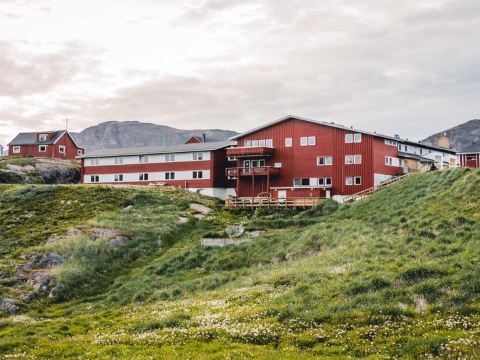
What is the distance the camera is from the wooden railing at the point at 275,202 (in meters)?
57.9

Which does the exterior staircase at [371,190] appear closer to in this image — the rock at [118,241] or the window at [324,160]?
the window at [324,160]

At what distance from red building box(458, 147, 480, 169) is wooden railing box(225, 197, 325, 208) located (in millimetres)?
27164

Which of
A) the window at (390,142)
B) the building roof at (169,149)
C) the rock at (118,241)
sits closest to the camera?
the rock at (118,241)

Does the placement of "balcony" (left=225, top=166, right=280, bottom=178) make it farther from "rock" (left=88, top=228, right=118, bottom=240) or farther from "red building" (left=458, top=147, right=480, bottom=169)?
"red building" (left=458, top=147, right=480, bottom=169)

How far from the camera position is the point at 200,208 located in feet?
199

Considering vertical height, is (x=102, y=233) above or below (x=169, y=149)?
below

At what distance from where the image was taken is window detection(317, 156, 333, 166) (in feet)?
213

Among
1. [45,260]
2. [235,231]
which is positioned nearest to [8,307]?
[45,260]

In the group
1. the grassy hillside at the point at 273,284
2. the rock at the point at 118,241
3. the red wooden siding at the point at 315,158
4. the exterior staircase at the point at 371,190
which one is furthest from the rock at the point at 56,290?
the red wooden siding at the point at 315,158

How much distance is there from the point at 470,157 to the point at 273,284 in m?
56.0

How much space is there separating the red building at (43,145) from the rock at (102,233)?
64.3 meters

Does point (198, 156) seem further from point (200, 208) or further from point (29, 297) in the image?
point (29, 297)

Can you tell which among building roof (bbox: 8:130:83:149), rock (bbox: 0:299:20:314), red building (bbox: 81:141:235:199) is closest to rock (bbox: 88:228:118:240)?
rock (bbox: 0:299:20:314)

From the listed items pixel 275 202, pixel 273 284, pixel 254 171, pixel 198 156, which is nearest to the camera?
pixel 273 284
